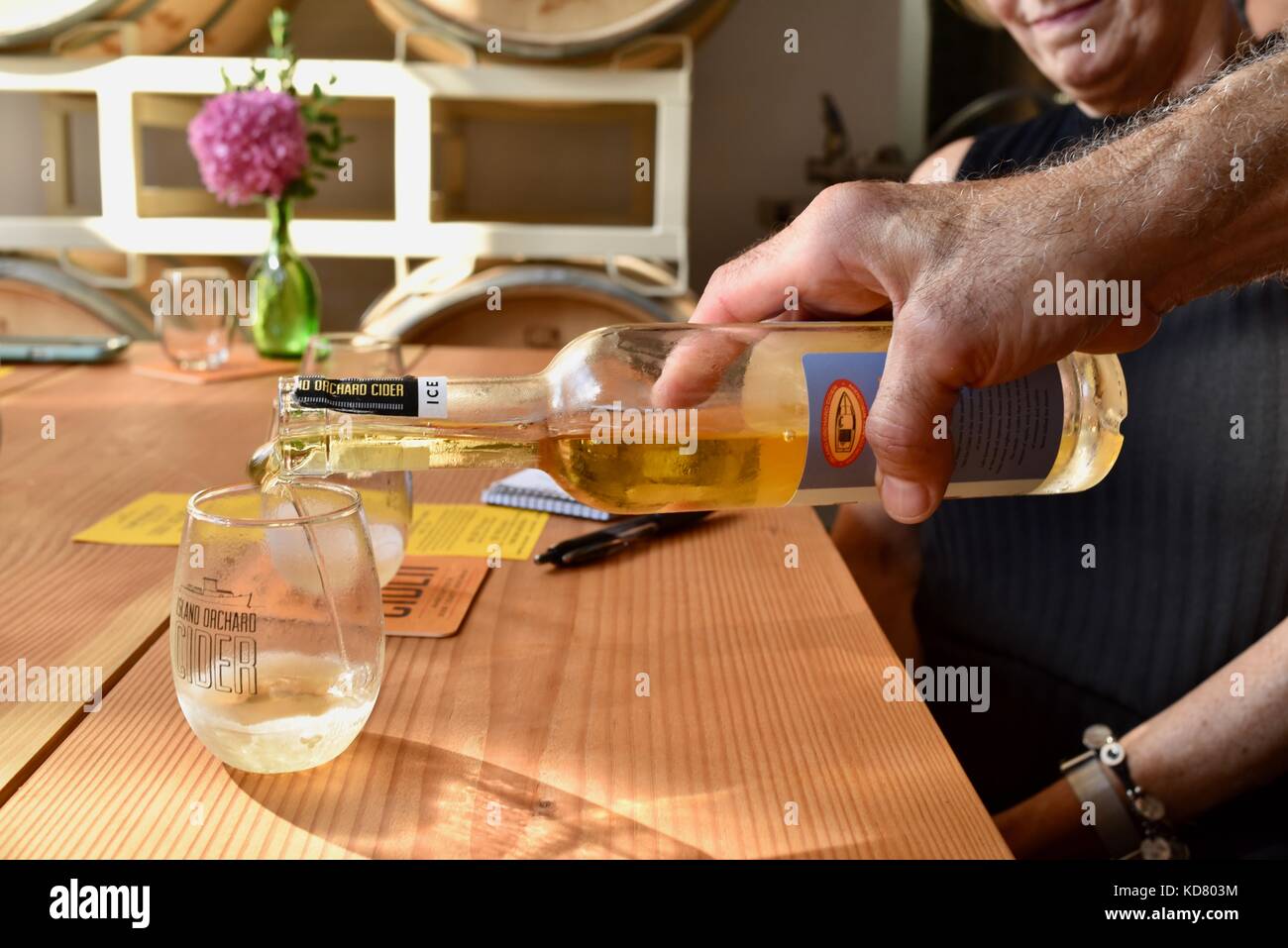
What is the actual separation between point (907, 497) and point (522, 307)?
1.58 meters

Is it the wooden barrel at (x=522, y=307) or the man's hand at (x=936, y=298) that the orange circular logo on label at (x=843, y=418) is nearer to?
the man's hand at (x=936, y=298)

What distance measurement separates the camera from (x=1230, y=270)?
25.9 inches

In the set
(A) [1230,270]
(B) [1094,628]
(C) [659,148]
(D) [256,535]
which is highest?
(C) [659,148]

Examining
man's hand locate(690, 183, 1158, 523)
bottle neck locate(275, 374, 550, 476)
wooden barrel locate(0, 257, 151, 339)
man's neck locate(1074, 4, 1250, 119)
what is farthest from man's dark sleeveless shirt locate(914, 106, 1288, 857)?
wooden barrel locate(0, 257, 151, 339)

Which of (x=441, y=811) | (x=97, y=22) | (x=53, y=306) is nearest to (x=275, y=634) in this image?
(x=441, y=811)

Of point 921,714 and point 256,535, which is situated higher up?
point 256,535

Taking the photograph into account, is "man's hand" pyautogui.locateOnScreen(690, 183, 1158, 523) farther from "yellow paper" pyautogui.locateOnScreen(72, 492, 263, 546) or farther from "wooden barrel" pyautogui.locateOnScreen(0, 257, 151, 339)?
"wooden barrel" pyautogui.locateOnScreen(0, 257, 151, 339)

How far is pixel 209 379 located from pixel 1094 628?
44.1 inches

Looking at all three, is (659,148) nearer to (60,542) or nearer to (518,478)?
(518,478)

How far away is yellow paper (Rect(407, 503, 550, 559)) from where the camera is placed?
0.86 m
